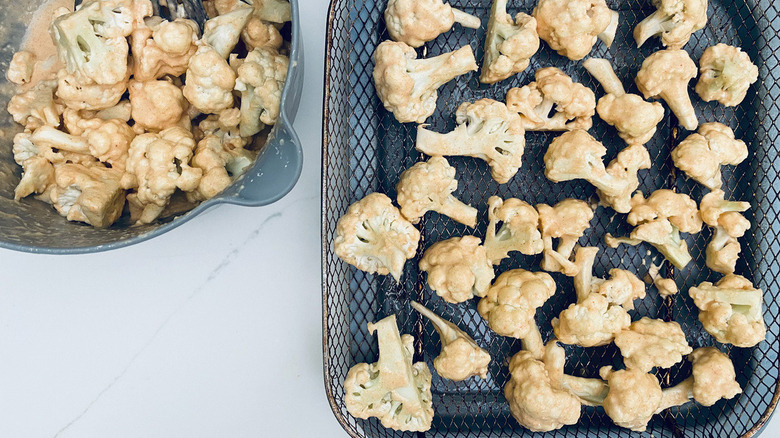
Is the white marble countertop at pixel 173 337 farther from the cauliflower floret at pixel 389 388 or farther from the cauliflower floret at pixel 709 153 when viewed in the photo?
the cauliflower floret at pixel 709 153

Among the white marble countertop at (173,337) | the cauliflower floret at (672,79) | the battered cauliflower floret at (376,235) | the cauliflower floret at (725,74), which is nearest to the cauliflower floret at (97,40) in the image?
the white marble countertop at (173,337)

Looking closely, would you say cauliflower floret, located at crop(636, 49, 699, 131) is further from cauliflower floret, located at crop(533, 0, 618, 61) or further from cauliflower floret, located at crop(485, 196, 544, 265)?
cauliflower floret, located at crop(485, 196, 544, 265)

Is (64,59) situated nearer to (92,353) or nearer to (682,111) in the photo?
(92,353)

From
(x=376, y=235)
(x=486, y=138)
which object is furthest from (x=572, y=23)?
(x=376, y=235)

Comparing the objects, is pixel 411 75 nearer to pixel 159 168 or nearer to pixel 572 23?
pixel 572 23

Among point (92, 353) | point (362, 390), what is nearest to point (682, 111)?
point (362, 390)

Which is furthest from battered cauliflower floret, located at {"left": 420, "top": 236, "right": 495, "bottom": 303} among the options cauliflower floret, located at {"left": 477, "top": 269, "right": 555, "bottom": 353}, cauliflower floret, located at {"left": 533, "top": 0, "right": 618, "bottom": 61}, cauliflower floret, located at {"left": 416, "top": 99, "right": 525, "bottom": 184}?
cauliflower floret, located at {"left": 533, "top": 0, "right": 618, "bottom": 61}
